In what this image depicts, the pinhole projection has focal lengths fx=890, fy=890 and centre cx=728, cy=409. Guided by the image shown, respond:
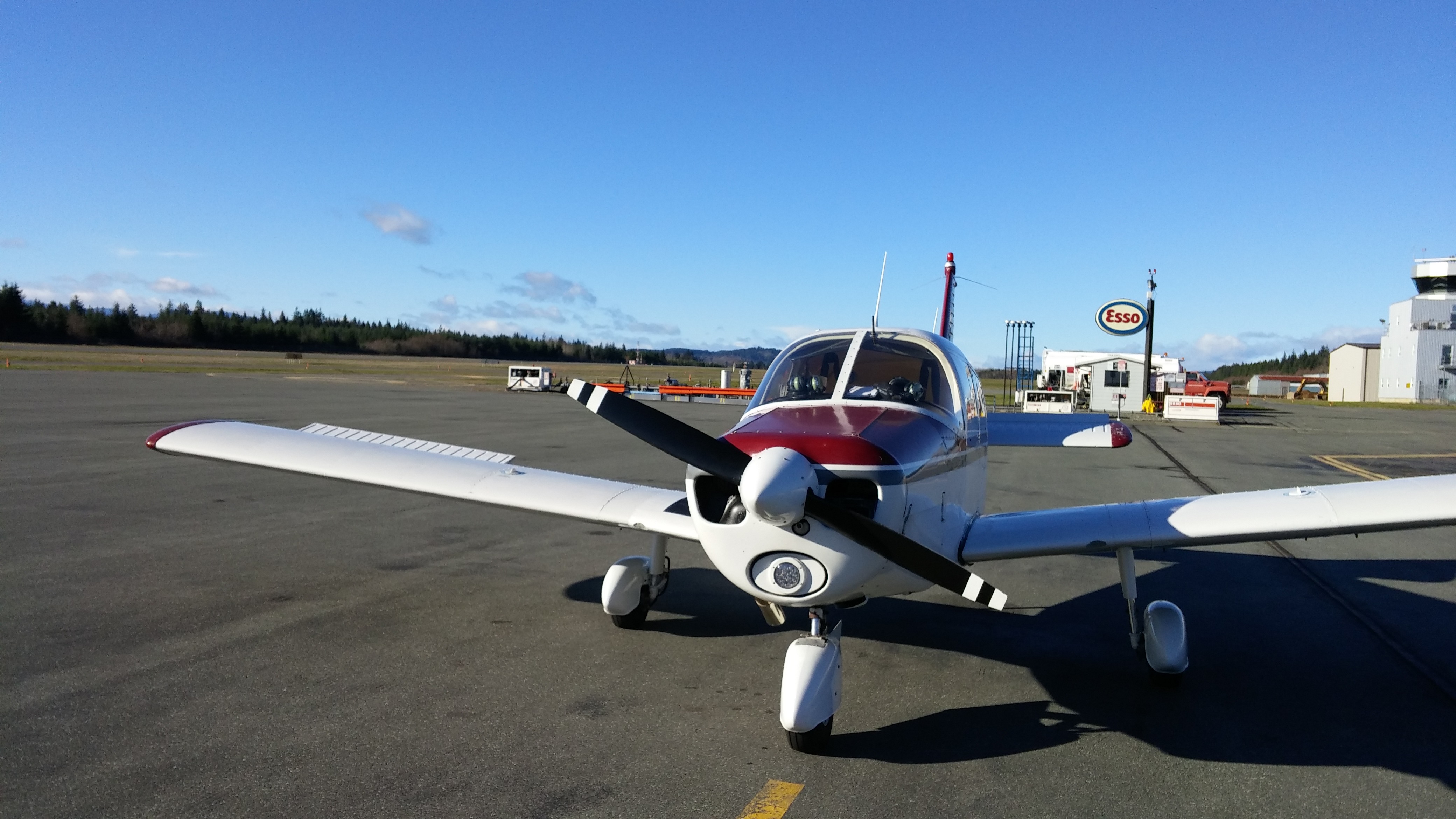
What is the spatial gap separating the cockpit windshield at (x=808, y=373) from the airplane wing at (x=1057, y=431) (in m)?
3.12

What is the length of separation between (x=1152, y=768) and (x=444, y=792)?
10.6 ft

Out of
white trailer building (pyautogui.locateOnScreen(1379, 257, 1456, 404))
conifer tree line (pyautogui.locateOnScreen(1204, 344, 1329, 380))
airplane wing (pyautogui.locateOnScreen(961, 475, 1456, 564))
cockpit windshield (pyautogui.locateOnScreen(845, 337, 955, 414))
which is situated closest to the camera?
airplane wing (pyautogui.locateOnScreen(961, 475, 1456, 564))

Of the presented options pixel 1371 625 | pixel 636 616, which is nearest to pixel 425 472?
pixel 636 616

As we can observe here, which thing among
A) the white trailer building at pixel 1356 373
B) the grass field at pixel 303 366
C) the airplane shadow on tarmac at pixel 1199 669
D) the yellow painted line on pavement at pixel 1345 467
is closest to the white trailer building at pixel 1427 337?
the white trailer building at pixel 1356 373

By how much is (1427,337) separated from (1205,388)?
20605 mm

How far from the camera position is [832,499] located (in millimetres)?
4055

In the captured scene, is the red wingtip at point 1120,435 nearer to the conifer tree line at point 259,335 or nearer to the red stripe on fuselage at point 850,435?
the red stripe on fuselage at point 850,435

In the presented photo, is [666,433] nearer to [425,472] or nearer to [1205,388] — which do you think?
[425,472]

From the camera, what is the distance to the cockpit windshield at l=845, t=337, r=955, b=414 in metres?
5.35

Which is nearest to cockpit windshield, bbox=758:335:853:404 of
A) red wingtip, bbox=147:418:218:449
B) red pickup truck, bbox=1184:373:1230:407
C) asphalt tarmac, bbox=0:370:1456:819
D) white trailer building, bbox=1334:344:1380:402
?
asphalt tarmac, bbox=0:370:1456:819

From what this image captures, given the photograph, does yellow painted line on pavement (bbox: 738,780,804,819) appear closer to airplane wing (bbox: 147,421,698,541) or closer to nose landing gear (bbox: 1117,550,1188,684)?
airplane wing (bbox: 147,421,698,541)

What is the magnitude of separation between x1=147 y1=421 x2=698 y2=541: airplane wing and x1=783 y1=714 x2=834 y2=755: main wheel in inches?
70.1

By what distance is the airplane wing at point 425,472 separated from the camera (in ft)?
19.6

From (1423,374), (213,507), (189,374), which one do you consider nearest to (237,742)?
(213,507)
